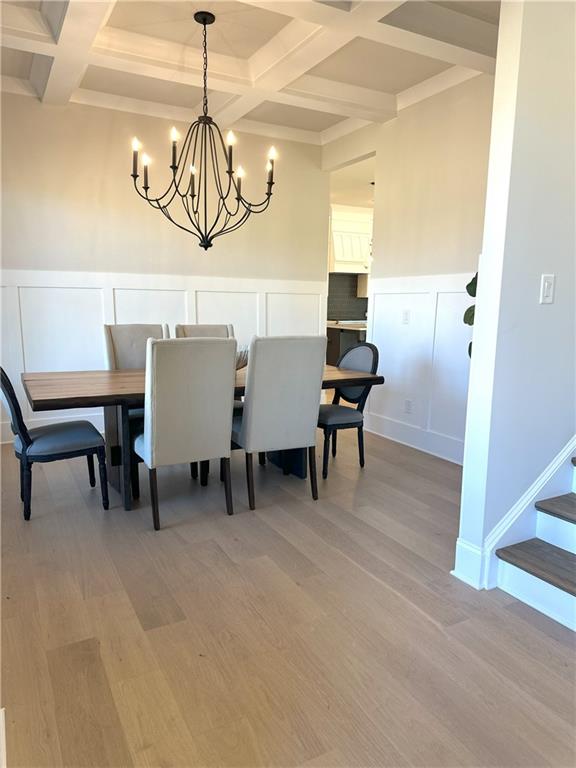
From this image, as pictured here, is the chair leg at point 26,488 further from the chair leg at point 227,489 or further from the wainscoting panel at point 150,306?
the wainscoting panel at point 150,306

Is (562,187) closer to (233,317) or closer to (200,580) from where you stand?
(200,580)

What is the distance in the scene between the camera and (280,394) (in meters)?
2.83

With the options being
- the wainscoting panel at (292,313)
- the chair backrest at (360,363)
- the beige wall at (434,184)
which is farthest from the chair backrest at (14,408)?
the beige wall at (434,184)

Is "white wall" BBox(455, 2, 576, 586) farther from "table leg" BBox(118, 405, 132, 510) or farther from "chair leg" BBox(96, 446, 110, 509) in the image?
"chair leg" BBox(96, 446, 110, 509)

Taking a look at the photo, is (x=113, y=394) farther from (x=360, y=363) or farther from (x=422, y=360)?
(x=422, y=360)

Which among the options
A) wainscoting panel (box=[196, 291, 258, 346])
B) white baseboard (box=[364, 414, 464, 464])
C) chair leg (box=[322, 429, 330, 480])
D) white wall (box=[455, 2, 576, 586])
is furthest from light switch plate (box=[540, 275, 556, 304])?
wainscoting panel (box=[196, 291, 258, 346])

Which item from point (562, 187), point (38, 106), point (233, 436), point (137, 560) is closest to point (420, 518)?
point (233, 436)

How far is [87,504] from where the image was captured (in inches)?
115

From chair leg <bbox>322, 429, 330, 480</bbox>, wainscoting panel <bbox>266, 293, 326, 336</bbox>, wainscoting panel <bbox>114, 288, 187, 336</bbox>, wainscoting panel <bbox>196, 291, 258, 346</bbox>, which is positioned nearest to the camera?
chair leg <bbox>322, 429, 330, 480</bbox>

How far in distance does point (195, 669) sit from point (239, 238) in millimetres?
3941

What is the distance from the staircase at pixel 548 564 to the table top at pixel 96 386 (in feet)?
4.66

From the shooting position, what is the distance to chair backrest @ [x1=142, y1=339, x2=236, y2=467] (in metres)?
2.46

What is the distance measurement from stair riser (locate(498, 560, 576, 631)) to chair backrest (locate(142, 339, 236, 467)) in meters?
1.51

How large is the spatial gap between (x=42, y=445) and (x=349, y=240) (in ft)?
20.8
